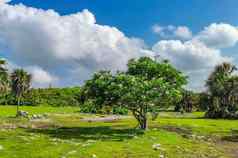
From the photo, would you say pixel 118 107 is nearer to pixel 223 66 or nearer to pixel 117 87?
pixel 117 87

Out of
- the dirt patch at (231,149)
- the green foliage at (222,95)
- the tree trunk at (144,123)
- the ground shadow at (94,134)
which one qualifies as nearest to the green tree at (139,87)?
the tree trunk at (144,123)

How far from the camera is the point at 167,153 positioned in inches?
1700

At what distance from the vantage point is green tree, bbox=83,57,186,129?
61.9 m

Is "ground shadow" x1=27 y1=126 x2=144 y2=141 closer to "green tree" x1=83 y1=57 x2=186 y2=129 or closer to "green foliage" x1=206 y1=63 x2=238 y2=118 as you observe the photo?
"green tree" x1=83 y1=57 x2=186 y2=129

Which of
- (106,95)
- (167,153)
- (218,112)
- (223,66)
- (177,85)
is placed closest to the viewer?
(167,153)

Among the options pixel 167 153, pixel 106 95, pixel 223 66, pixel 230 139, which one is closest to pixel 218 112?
pixel 223 66

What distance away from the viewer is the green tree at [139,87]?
6194 centimetres

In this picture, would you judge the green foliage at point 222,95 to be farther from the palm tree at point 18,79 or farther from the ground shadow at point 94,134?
the ground shadow at point 94,134

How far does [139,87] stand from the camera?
61.8m

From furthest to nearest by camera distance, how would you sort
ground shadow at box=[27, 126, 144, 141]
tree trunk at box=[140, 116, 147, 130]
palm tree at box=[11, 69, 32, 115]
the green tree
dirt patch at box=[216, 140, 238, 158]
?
palm tree at box=[11, 69, 32, 115] < tree trunk at box=[140, 116, 147, 130] < the green tree < ground shadow at box=[27, 126, 144, 141] < dirt patch at box=[216, 140, 238, 158]

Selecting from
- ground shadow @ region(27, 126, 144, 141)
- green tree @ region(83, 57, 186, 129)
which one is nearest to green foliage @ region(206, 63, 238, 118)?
green tree @ region(83, 57, 186, 129)

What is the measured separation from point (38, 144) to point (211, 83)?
119266 millimetres

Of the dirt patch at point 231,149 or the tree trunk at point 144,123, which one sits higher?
the tree trunk at point 144,123

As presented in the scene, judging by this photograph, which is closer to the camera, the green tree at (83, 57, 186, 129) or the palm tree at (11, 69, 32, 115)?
the green tree at (83, 57, 186, 129)
